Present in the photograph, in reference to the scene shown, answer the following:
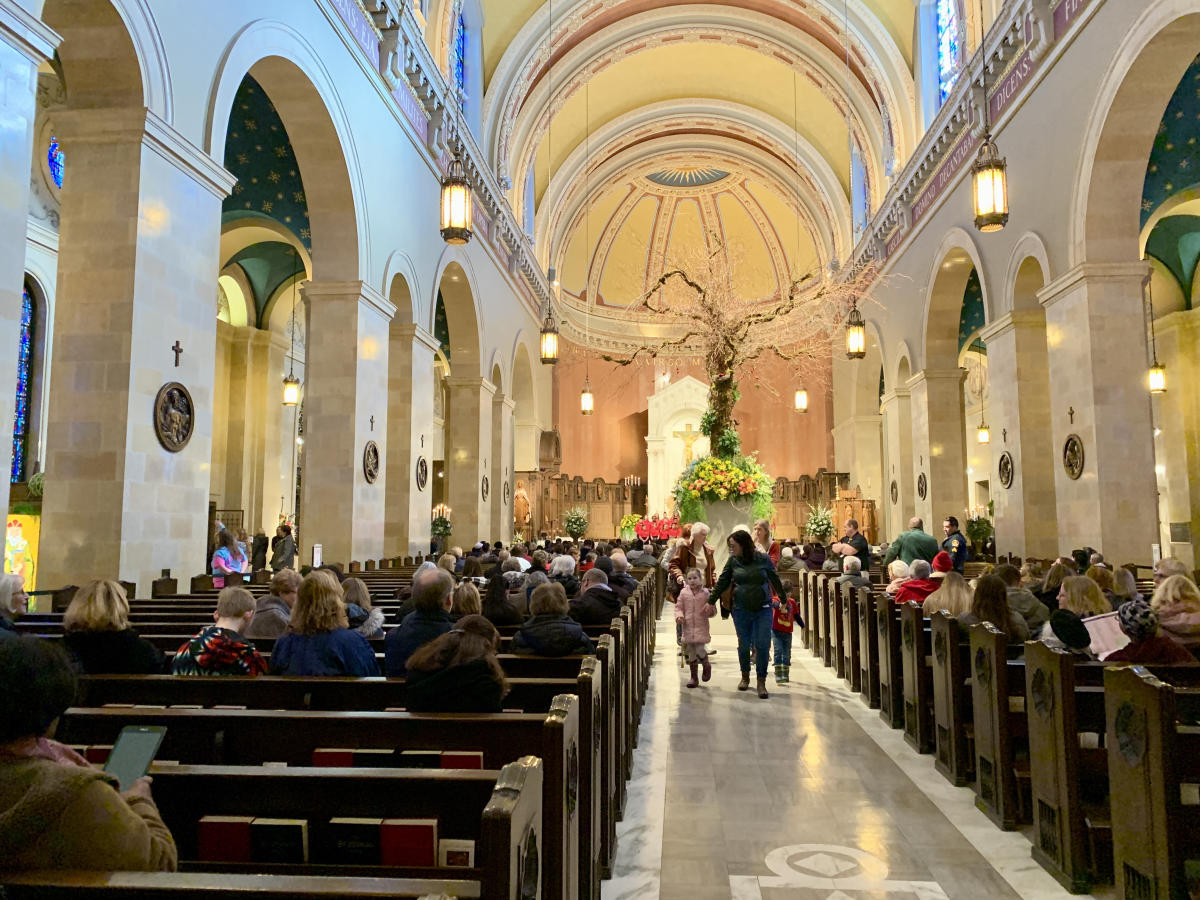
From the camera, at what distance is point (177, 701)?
2.97 meters

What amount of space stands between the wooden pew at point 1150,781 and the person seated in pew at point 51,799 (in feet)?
8.30

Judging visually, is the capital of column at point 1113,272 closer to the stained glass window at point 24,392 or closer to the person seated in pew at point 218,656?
the person seated in pew at point 218,656

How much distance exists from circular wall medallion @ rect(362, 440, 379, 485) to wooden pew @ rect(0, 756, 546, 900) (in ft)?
27.9

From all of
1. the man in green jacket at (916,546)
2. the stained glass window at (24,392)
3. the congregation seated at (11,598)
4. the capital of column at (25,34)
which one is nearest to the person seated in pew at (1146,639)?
the congregation seated at (11,598)

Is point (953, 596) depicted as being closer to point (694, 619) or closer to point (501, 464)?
point (694, 619)

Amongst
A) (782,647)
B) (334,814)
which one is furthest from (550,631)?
(782,647)

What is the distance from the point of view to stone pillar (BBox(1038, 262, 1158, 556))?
848cm

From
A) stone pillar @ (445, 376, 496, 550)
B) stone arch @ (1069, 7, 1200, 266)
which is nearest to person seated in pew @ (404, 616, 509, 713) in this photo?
stone arch @ (1069, 7, 1200, 266)

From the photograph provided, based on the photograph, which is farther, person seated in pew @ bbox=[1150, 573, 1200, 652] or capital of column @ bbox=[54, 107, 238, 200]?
capital of column @ bbox=[54, 107, 238, 200]

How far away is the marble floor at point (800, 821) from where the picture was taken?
3.06 meters

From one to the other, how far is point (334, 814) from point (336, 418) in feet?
27.9

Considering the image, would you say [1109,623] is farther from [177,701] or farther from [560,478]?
[560,478]

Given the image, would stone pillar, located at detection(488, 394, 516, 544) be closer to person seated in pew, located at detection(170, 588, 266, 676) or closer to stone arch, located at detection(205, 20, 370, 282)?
stone arch, located at detection(205, 20, 370, 282)

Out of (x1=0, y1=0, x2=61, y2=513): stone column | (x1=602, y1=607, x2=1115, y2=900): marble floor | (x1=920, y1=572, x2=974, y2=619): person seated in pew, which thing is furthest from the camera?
(x1=920, y1=572, x2=974, y2=619): person seated in pew
